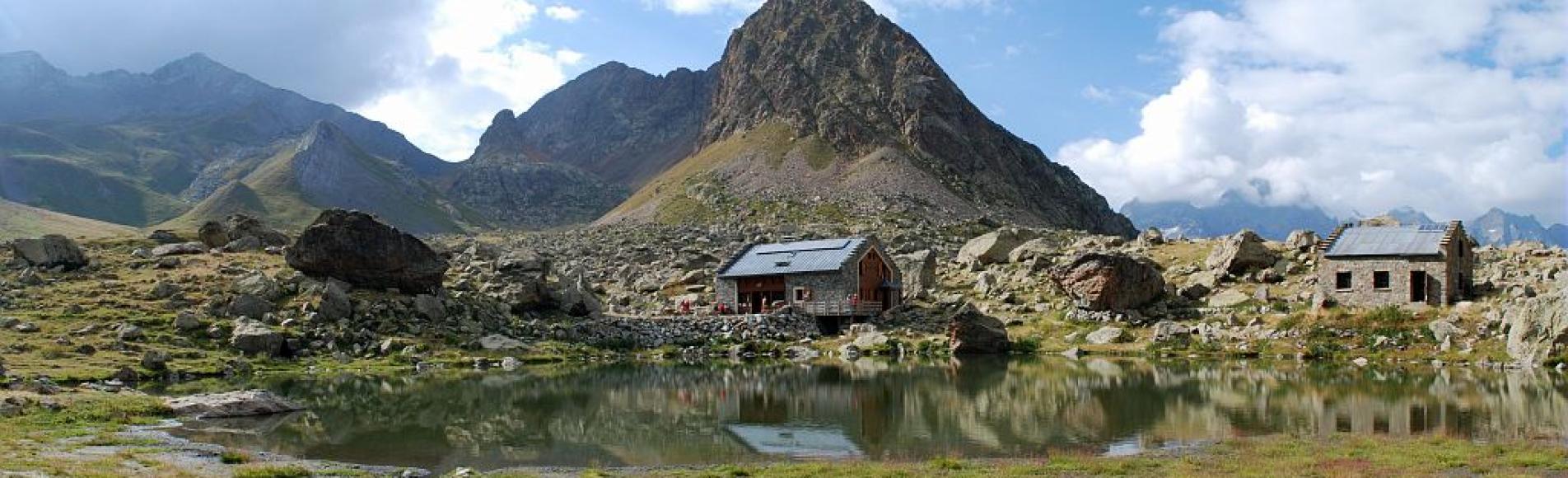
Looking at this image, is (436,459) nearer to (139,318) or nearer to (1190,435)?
(1190,435)

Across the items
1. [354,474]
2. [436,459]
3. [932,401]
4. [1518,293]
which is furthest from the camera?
[1518,293]

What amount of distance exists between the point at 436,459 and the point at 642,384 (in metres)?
24.6

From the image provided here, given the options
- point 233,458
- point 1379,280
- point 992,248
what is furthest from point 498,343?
point 1379,280

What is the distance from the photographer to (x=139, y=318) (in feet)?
216

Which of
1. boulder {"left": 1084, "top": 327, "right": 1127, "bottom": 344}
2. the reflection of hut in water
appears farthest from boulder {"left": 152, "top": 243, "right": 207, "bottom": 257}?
boulder {"left": 1084, "top": 327, "right": 1127, "bottom": 344}

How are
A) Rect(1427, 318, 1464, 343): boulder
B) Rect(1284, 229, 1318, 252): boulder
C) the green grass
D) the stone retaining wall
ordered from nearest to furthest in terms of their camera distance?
the green grass → Rect(1427, 318, 1464, 343): boulder → the stone retaining wall → Rect(1284, 229, 1318, 252): boulder

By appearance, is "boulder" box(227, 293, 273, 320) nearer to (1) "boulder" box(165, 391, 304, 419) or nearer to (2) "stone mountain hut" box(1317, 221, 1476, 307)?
(1) "boulder" box(165, 391, 304, 419)

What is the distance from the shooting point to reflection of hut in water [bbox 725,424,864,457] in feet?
103

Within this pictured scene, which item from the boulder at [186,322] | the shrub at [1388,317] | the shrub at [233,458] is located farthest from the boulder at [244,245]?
the shrub at [1388,317]

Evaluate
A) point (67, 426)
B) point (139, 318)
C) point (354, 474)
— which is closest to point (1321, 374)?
point (354, 474)

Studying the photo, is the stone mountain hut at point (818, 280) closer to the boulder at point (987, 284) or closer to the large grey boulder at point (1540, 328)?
the boulder at point (987, 284)

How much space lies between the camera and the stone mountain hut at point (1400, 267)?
67.5 metres

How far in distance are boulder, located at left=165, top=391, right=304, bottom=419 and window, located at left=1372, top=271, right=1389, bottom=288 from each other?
206ft

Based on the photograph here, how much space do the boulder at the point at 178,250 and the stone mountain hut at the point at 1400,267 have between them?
3324 inches
